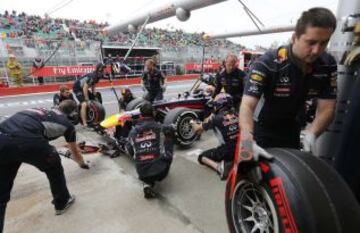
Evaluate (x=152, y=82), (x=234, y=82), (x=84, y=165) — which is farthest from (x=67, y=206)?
(x=152, y=82)

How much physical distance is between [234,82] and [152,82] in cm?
256

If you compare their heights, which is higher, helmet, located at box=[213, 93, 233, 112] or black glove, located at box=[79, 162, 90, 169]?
helmet, located at box=[213, 93, 233, 112]

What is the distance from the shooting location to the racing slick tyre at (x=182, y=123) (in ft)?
15.1

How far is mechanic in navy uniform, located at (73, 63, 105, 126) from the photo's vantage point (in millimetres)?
6039

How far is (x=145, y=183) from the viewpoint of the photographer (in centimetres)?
323

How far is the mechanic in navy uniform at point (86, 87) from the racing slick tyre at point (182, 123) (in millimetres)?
2270

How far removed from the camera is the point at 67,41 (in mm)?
15891

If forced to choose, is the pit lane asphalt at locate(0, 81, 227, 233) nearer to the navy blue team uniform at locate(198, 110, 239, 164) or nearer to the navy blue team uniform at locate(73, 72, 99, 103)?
the navy blue team uniform at locate(198, 110, 239, 164)

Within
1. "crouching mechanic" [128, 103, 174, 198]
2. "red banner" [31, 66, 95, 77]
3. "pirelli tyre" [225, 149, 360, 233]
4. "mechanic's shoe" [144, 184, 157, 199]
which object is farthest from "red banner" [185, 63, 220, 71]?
"pirelli tyre" [225, 149, 360, 233]

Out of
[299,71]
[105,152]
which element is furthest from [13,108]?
[299,71]

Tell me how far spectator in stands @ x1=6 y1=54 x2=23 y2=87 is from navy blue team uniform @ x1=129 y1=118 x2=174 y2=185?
1185 cm

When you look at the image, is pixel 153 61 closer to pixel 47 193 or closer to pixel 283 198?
pixel 47 193

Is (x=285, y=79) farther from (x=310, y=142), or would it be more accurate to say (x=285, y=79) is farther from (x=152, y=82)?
(x=152, y=82)

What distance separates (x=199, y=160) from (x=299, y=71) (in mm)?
2362
